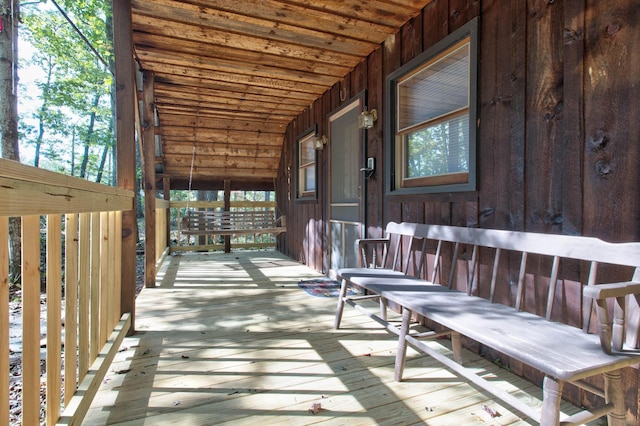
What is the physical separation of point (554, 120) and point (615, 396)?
45.6 inches

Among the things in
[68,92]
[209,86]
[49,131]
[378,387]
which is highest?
[68,92]

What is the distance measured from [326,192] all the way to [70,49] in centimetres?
980

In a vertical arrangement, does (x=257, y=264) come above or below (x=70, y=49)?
below

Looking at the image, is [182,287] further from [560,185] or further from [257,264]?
[560,185]

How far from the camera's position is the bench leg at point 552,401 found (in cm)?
100

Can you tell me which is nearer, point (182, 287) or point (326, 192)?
point (182, 287)

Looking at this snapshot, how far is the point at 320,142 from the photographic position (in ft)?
14.3

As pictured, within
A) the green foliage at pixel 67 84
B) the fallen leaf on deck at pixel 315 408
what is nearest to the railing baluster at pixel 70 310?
the fallen leaf on deck at pixel 315 408

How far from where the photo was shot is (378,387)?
163 centimetres

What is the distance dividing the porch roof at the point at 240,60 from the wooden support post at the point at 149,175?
0.23 meters

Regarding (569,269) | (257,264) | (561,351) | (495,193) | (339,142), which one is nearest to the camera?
(561,351)

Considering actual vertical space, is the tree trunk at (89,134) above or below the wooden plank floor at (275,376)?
above

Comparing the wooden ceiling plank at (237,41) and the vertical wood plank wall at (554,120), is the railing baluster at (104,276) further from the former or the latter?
the vertical wood plank wall at (554,120)

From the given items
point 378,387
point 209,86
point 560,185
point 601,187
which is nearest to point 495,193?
point 560,185
